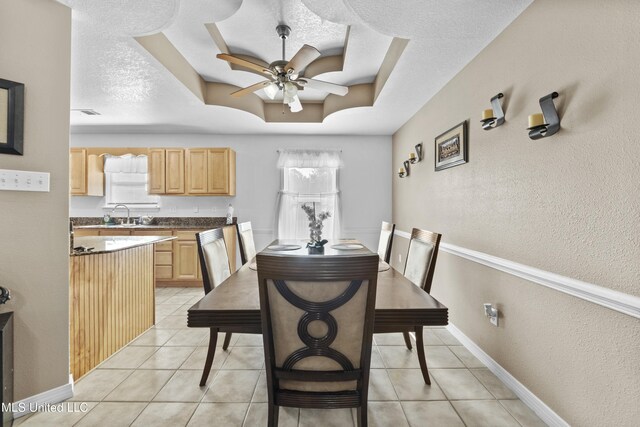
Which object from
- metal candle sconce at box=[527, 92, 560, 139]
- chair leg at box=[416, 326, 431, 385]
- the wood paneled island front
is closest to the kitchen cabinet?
the wood paneled island front

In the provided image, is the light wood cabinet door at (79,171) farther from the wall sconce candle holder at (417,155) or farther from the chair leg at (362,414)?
the chair leg at (362,414)

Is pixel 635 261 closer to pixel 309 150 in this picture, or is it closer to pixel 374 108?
pixel 374 108

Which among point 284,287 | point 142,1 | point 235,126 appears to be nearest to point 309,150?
point 235,126

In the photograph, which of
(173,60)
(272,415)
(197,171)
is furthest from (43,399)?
(197,171)

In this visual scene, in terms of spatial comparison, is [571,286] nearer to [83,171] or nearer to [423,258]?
[423,258]

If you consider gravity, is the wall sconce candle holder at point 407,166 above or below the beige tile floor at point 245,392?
above

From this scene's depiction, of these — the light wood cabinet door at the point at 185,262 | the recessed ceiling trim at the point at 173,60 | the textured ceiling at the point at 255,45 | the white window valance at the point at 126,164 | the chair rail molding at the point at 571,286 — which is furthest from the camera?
the white window valance at the point at 126,164

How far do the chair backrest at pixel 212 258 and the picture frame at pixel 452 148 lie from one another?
211 centimetres

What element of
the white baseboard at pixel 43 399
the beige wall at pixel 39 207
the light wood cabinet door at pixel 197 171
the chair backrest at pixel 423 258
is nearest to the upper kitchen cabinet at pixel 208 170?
the light wood cabinet door at pixel 197 171

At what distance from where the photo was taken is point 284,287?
3.84 ft

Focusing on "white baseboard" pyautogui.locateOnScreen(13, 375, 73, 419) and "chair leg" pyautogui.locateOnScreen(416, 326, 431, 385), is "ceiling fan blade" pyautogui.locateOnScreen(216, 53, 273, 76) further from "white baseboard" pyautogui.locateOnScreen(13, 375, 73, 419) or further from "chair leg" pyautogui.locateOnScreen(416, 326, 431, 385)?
"white baseboard" pyautogui.locateOnScreen(13, 375, 73, 419)

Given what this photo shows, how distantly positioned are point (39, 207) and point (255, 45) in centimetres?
215

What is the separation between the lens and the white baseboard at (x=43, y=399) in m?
1.71

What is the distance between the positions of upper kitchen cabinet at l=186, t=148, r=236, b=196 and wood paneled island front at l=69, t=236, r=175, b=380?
6.46 feet
